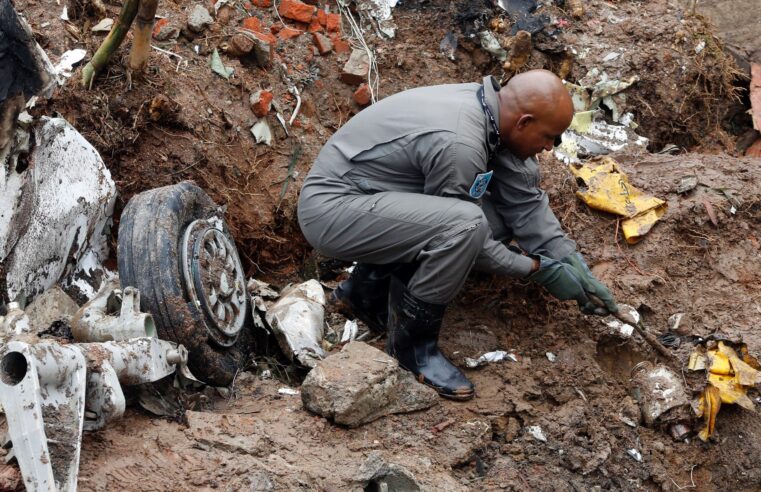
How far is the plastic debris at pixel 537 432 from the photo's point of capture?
344 centimetres

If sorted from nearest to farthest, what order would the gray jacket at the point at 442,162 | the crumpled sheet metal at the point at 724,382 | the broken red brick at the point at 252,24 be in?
1. the gray jacket at the point at 442,162
2. the crumpled sheet metal at the point at 724,382
3. the broken red brick at the point at 252,24

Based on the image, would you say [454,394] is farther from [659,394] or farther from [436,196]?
[659,394]

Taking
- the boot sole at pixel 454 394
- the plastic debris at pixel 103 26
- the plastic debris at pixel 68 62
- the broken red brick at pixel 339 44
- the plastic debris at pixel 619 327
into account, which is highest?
the plastic debris at pixel 103 26

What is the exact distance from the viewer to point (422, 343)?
3.69 metres

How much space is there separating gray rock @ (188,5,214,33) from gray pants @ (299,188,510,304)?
1870mm

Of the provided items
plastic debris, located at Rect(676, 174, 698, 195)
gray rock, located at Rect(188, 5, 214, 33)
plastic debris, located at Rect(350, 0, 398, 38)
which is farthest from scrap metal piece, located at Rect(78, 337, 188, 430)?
plastic debris, located at Rect(350, 0, 398, 38)

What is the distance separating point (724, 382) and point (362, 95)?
9.27 ft

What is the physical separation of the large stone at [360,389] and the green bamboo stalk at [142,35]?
202cm

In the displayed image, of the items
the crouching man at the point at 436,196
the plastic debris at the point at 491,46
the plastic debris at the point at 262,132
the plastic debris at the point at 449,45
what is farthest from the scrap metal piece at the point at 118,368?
the plastic debris at the point at 491,46

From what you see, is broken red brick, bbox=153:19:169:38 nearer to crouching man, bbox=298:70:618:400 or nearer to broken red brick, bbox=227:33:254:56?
broken red brick, bbox=227:33:254:56

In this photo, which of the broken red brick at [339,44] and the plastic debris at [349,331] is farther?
the broken red brick at [339,44]

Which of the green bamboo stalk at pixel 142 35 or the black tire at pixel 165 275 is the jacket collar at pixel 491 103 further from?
the green bamboo stalk at pixel 142 35

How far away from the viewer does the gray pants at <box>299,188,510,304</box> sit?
11.1 ft

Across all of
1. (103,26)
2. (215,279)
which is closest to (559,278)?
(215,279)
